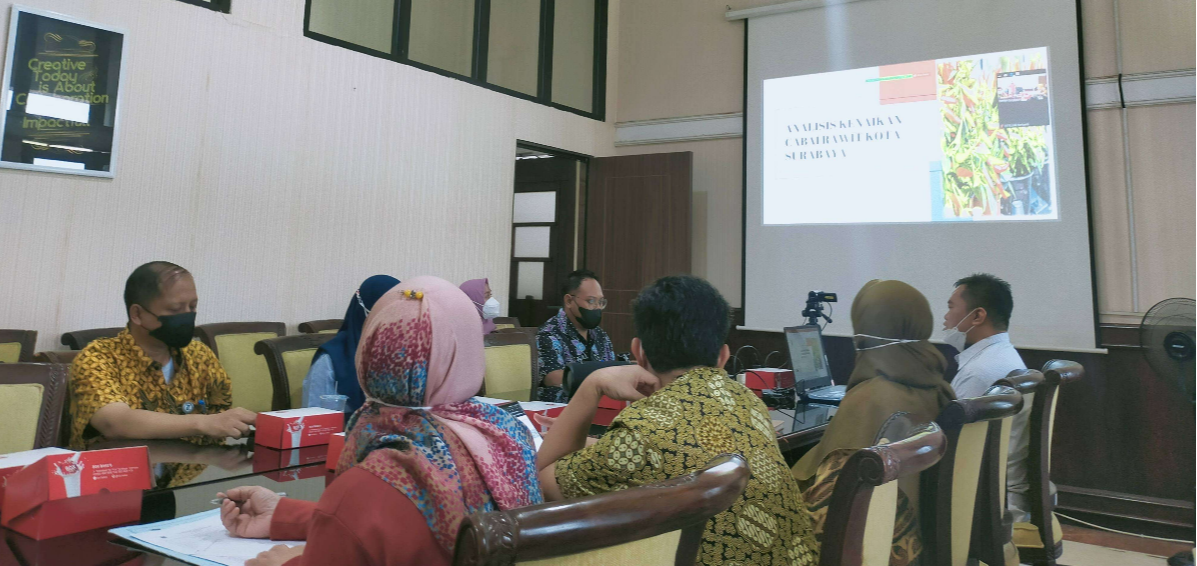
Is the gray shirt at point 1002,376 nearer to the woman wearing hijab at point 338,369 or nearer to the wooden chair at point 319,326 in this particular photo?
the woman wearing hijab at point 338,369

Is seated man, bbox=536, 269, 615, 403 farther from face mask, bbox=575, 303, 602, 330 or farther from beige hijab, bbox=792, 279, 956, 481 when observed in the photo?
beige hijab, bbox=792, 279, 956, 481

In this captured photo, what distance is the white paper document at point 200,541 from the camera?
981mm

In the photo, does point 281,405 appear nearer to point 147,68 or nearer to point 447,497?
point 447,497

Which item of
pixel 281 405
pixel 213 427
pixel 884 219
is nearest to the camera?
pixel 213 427

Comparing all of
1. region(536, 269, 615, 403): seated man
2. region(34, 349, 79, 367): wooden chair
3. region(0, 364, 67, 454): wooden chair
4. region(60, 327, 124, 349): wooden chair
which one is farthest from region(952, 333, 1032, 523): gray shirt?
region(60, 327, 124, 349): wooden chair

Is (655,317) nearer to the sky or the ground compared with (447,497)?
nearer to the sky

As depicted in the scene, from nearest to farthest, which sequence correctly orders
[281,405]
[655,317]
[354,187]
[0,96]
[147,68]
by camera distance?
[655,317], [281,405], [0,96], [147,68], [354,187]

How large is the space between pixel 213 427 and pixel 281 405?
1.95ft

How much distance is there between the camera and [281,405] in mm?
2273

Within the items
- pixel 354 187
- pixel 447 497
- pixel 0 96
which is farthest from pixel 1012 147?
pixel 0 96

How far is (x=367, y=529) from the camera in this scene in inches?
31.3

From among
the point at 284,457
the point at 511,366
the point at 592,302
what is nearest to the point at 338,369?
the point at 284,457

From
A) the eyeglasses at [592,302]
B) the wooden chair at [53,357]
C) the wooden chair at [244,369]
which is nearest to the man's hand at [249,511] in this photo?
the wooden chair at [53,357]

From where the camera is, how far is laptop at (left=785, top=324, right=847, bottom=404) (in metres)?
2.63
